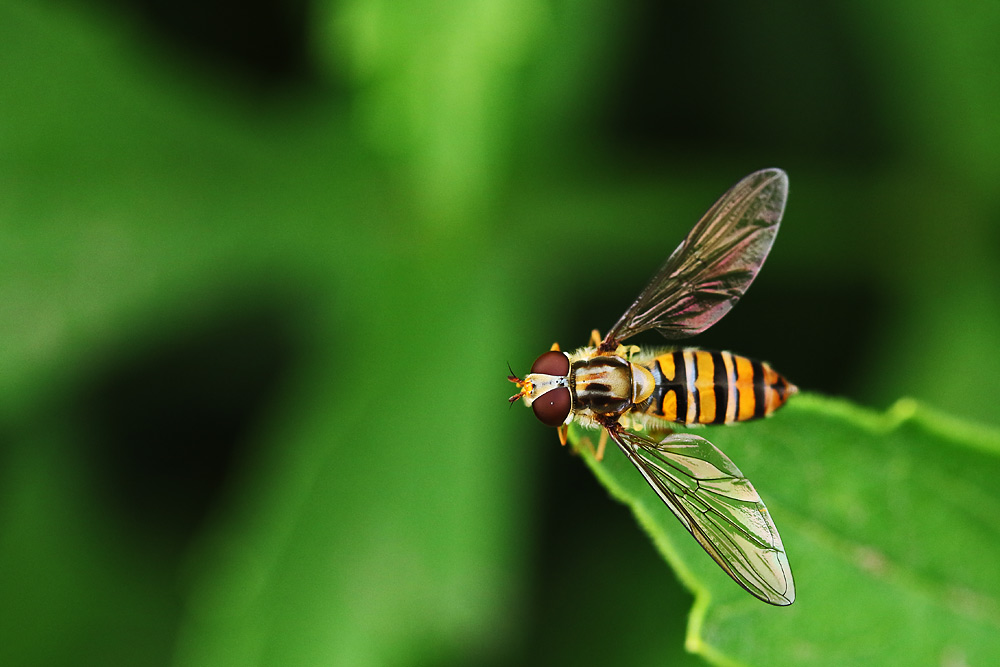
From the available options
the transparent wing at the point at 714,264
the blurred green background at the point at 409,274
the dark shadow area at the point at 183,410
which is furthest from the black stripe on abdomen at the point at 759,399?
the dark shadow area at the point at 183,410

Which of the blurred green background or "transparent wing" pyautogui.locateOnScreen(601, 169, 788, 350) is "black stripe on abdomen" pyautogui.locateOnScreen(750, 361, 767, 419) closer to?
"transparent wing" pyautogui.locateOnScreen(601, 169, 788, 350)

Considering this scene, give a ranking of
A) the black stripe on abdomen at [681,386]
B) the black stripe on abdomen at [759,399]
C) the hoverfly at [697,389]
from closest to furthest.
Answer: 1. the hoverfly at [697,389]
2. the black stripe on abdomen at [759,399]
3. the black stripe on abdomen at [681,386]

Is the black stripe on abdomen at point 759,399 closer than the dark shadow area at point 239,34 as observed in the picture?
Yes

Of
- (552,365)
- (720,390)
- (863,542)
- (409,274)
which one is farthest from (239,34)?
(863,542)

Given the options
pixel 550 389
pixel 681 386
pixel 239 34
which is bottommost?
pixel 681 386

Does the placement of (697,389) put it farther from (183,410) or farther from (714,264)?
(183,410)

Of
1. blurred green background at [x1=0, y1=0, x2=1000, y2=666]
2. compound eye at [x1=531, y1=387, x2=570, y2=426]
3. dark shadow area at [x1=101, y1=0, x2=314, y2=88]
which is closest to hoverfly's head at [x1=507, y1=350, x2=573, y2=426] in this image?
compound eye at [x1=531, y1=387, x2=570, y2=426]

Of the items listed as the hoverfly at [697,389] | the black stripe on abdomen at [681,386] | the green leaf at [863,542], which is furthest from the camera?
the black stripe on abdomen at [681,386]

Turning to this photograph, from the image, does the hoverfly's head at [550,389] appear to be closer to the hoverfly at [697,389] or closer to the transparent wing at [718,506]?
the hoverfly at [697,389]
